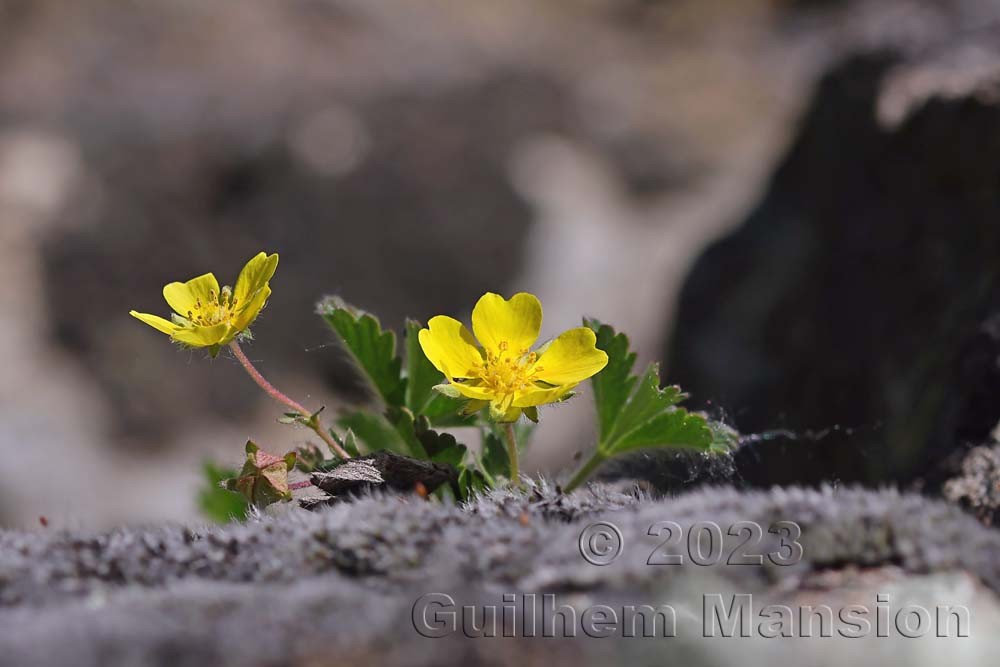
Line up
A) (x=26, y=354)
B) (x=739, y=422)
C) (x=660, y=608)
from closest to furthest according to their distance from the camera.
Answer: (x=660, y=608) → (x=739, y=422) → (x=26, y=354)

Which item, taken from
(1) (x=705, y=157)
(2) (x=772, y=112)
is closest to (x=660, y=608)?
(1) (x=705, y=157)

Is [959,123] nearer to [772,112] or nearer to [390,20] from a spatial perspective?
[772,112]

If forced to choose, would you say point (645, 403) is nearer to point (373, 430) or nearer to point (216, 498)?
point (373, 430)

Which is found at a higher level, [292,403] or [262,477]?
[292,403]

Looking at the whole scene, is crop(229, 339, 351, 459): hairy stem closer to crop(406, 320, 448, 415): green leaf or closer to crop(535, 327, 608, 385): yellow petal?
crop(406, 320, 448, 415): green leaf

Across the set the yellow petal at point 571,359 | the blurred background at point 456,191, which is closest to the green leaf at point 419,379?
the yellow petal at point 571,359

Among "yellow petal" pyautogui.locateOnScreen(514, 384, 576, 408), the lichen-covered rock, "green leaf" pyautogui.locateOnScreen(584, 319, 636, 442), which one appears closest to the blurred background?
the lichen-covered rock

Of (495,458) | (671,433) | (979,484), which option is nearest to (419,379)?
(495,458)
